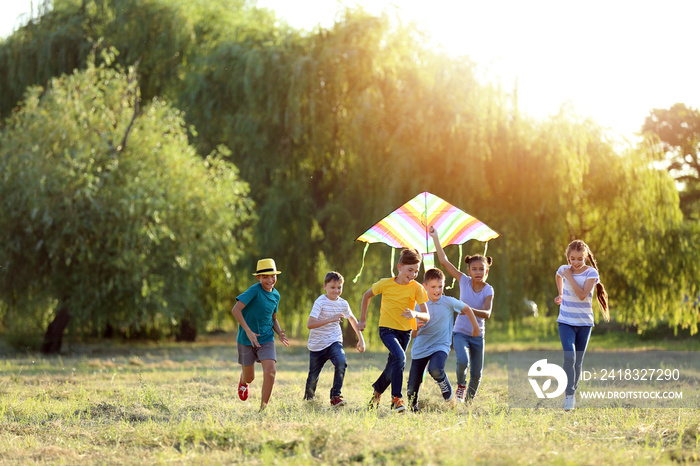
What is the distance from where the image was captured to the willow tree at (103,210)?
14906mm

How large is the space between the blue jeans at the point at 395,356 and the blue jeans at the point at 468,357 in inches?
23.1

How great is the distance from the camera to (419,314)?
7.16 metres

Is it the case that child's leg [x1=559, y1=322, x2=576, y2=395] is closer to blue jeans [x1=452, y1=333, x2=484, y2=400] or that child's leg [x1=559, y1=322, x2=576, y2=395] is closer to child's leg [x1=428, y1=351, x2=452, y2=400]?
blue jeans [x1=452, y1=333, x2=484, y2=400]

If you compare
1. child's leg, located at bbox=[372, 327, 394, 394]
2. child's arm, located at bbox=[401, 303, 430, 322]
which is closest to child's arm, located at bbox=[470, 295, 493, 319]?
child's arm, located at bbox=[401, 303, 430, 322]

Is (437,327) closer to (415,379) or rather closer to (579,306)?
(415,379)

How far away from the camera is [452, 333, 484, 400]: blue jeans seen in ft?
25.6

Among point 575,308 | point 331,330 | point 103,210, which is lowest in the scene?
point 331,330

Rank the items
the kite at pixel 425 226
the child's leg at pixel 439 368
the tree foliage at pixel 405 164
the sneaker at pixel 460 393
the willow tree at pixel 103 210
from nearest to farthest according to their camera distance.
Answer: the child's leg at pixel 439 368 → the sneaker at pixel 460 393 → the kite at pixel 425 226 → the willow tree at pixel 103 210 → the tree foliage at pixel 405 164

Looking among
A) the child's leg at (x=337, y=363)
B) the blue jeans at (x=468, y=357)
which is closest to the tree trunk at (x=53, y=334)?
the child's leg at (x=337, y=363)

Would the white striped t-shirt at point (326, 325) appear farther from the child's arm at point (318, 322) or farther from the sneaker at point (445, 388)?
the sneaker at point (445, 388)

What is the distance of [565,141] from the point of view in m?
16.3

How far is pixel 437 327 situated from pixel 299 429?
6.79 ft

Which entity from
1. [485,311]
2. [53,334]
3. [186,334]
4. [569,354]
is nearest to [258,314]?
[485,311]

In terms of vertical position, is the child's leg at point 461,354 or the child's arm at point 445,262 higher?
the child's arm at point 445,262
